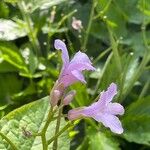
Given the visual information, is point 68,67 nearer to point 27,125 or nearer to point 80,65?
point 80,65

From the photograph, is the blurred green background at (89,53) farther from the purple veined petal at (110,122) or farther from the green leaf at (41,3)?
the purple veined petal at (110,122)

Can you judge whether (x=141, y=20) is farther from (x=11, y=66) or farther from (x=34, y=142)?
(x=34, y=142)

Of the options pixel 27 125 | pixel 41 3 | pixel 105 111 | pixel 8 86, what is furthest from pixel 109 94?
pixel 41 3

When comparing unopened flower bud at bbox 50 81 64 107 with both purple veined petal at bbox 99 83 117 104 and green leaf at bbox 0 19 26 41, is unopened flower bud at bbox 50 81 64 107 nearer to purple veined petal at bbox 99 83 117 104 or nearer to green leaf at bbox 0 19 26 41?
purple veined petal at bbox 99 83 117 104

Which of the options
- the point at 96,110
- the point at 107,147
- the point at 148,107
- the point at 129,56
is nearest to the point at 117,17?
the point at 129,56

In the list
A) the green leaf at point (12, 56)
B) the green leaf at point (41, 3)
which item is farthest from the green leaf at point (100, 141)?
the green leaf at point (41, 3)

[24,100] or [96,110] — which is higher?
[96,110]
